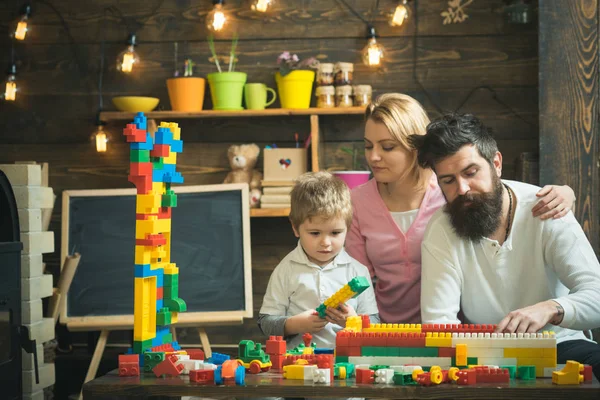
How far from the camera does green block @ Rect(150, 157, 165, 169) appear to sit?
6.19 feet

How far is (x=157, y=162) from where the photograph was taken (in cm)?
189

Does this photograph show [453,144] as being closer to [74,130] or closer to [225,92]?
[225,92]

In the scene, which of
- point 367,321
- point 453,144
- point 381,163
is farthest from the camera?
point 381,163

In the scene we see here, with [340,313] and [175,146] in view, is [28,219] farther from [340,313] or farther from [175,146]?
[340,313]

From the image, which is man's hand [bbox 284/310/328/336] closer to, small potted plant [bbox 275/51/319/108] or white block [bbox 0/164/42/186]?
white block [bbox 0/164/42/186]

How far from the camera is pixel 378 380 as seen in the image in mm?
1593

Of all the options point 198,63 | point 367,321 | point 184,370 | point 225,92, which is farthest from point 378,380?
point 198,63

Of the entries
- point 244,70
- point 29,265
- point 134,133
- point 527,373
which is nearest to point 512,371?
point 527,373

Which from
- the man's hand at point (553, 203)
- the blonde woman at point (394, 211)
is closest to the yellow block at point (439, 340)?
the man's hand at point (553, 203)

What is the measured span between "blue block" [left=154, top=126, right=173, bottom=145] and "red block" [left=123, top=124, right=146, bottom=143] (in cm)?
5

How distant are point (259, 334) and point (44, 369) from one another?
46.6 inches

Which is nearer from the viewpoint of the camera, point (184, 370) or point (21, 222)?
point (184, 370)

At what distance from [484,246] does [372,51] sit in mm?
1671

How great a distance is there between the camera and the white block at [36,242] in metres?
2.96
